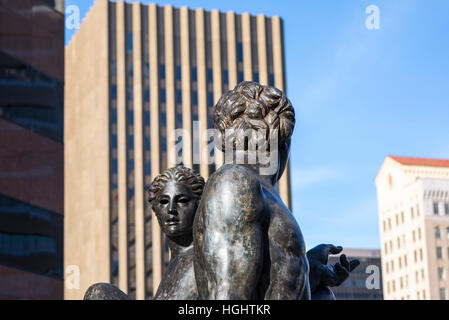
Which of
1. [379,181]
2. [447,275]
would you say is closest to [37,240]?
[447,275]

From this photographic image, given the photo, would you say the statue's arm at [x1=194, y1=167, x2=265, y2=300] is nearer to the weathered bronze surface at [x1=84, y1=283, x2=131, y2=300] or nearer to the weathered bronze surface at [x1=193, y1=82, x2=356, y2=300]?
the weathered bronze surface at [x1=193, y1=82, x2=356, y2=300]

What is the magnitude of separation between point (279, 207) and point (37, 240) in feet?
98.9

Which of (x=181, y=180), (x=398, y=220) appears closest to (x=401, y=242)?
(x=398, y=220)

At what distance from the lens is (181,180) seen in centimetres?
405

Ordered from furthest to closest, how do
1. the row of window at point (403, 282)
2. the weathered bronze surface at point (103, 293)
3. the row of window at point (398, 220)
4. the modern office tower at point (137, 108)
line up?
the row of window at point (398, 220)
the row of window at point (403, 282)
the modern office tower at point (137, 108)
the weathered bronze surface at point (103, 293)

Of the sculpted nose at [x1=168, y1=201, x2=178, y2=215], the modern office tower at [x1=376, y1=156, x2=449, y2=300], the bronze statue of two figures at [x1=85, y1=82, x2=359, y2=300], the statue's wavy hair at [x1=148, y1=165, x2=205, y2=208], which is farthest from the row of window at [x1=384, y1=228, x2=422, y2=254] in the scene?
the bronze statue of two figures at [x1=85, y1=82, x2=359, y2=300]

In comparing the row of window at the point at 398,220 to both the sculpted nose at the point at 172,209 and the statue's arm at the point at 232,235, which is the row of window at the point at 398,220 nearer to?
the sculpted nose at the point at 172,209

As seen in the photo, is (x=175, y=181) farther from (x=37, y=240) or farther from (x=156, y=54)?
(x=156, y=54)

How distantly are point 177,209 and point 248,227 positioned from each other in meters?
1.04

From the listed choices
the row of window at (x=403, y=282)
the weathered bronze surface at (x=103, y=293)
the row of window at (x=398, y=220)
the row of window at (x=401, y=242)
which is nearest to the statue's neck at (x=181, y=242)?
the weathered bronze surface at (x=103, y=293)

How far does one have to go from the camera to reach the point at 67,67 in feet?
293

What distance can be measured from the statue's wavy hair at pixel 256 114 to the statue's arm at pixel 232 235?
0.30 metres

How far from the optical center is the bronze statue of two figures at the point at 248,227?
2998 mm

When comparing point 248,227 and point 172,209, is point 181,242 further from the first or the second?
point 248,227
